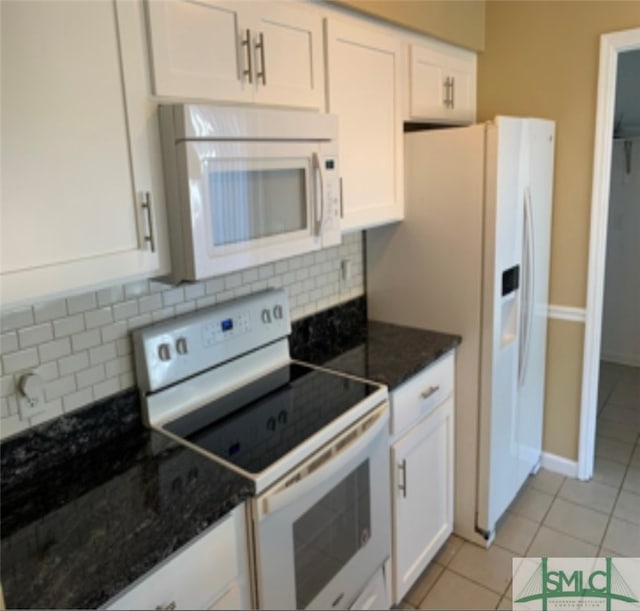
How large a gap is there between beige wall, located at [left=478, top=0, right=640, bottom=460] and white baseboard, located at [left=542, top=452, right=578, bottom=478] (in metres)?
0.17

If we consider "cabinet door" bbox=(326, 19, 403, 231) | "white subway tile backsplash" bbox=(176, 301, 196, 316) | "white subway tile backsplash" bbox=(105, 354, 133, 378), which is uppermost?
"cabinet door" bbox=(326, 19, 403, 231)

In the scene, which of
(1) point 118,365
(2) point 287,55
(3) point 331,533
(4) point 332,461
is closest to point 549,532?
(3) point 331,533

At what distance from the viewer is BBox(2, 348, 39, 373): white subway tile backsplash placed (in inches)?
51.0

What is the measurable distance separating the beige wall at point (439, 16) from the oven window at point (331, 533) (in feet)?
4.84

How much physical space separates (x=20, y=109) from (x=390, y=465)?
4.77 feet

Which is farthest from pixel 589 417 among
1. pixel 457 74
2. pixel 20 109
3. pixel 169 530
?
pixel 20 109

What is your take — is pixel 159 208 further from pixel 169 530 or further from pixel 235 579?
pixel 235 579

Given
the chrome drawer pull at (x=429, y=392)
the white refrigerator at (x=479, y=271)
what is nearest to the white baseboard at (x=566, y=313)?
the white refrigerator at (x=479, y=271)

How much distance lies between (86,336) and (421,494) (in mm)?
1313

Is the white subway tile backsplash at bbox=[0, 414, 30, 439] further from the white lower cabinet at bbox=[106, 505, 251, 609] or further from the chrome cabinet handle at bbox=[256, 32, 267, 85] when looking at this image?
the chrome cabinet handle at bbox=[256, 32, 267, 85]

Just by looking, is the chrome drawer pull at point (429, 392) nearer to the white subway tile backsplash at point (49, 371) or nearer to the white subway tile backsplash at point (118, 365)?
the white subway tile backsplash at point (118, 365)

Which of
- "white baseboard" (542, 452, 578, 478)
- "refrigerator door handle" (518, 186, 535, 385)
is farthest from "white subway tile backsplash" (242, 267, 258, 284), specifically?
"white baseboard" (542, 452, 578, 478)

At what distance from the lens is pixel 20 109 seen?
1032 mm

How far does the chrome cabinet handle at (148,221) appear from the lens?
1.27 meters
